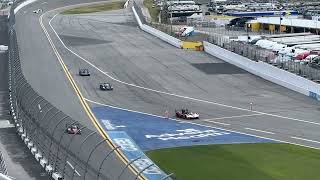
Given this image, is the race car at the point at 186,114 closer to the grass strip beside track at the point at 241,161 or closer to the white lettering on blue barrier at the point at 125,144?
the white lettering on blue barrier at the point at 125,144

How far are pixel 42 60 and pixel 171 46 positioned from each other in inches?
732

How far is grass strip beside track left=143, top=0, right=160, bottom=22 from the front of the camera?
119037mm

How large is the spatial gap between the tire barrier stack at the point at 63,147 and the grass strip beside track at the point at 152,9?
283ft

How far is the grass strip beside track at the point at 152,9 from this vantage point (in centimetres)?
11904

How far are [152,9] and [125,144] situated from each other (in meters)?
100

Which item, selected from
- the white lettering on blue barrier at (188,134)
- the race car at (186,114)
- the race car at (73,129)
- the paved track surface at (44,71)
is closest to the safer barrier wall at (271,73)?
the race car at (186,114)

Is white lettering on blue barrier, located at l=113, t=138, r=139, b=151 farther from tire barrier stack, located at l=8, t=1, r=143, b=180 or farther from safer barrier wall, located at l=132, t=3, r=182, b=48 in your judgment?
safer barrier wall, located at l=132, t=3, r=182, b=48

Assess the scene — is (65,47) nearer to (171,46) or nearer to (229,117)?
(171,46)

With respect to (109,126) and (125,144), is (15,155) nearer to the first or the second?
(125,144)

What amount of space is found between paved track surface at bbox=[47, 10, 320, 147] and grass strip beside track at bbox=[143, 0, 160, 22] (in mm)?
33900

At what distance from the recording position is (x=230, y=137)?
117 ft

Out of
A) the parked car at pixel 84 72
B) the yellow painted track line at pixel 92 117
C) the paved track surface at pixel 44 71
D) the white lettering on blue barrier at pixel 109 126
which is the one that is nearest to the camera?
the yellow painted track line at pixel 92 117

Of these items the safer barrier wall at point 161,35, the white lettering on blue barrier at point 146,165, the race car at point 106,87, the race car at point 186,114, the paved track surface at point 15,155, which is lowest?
the safer barrier wall at point 161,35

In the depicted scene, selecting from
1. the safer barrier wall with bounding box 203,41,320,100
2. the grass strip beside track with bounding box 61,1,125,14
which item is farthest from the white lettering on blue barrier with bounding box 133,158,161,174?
the grass strip beside track with bounding box 61,1,125,14
